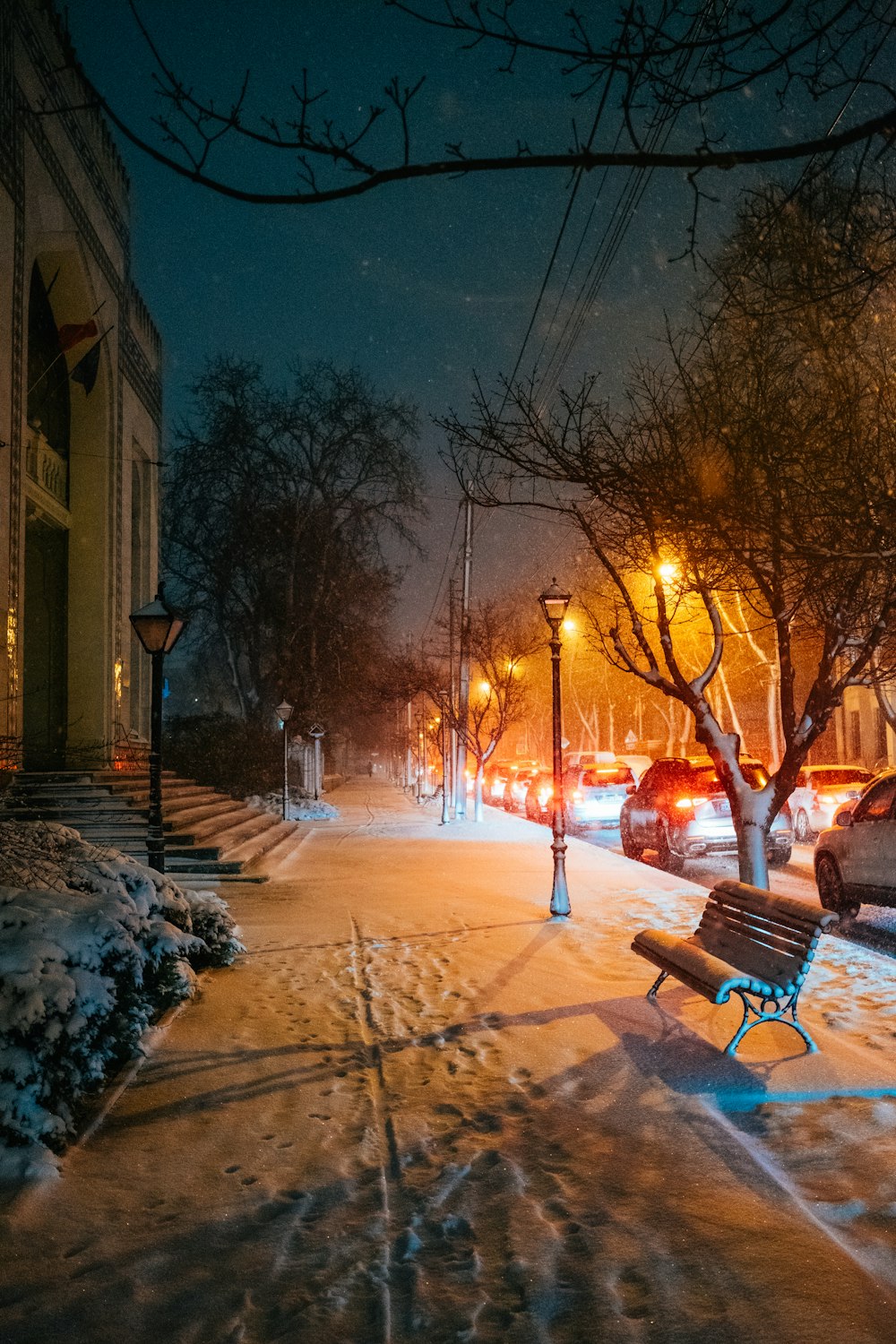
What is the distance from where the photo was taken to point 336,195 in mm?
3285

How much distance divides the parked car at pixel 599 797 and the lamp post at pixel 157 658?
1612 cm

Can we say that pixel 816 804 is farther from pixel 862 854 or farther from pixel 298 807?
pixel 298 807

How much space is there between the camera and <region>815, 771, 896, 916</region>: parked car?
1049 centimetres

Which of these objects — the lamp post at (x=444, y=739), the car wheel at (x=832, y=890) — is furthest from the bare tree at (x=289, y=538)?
the car wheel at (x=832, y=890)

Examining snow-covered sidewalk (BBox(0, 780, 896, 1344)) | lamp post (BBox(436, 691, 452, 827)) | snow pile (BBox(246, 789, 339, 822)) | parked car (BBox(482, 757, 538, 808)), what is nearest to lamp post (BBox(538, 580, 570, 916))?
snow-covered sidewalk (BBox(0, 780, 896, 1344))

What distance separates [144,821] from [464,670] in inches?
585

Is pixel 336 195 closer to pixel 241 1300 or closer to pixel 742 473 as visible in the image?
pixel 241 1300

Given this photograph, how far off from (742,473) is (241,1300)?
659 cm

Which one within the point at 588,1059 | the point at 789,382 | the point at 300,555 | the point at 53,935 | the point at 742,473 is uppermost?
the point at 300,555

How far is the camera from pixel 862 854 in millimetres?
10953

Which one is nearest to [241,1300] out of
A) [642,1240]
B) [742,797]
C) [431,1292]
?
[431,1292]

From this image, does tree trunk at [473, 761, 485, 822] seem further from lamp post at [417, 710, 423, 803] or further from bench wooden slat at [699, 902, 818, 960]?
bench wooden slat at [699, 902, 818, 960]

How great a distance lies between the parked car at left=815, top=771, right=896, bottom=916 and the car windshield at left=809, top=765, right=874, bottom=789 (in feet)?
43.8

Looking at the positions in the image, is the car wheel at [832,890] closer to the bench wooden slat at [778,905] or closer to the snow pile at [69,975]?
the bench wooden slat at [778,905]
